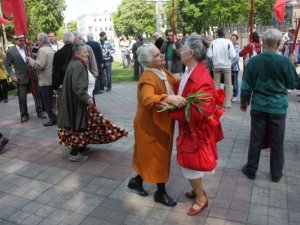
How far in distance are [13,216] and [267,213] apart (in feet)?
8.87

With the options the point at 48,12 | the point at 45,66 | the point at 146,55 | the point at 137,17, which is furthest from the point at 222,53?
the point at 137,17

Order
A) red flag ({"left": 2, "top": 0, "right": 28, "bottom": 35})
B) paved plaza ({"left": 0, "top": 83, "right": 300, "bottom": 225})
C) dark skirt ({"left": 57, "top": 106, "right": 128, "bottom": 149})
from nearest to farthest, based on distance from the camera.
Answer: paved plaza ({"left": 0, "top": 83, "right": 300, "bottom": 225}) → dark skirt ({"left": 57, "top": 106, "right": 128, "bottom": 149}) → red flag ({"left": 2, "top": 0, "right": 28, "bottom": 35})

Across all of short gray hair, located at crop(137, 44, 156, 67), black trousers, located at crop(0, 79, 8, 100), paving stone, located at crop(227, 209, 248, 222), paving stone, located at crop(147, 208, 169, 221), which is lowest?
paving stone, located at crop(227, 209, 248, 222)

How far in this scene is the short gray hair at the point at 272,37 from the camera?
404cm

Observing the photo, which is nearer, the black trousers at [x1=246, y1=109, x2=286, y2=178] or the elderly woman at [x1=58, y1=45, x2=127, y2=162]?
the black trousers at [x1=246, y1=109, x2=286, y2=178]

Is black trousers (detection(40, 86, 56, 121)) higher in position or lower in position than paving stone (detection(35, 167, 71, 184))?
higher

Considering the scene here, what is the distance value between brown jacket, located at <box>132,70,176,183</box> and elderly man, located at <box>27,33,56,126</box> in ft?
13.0

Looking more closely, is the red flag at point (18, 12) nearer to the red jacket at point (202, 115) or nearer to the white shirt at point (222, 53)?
the white shirt at point (222, 53)

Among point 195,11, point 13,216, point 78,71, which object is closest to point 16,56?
point 78,71

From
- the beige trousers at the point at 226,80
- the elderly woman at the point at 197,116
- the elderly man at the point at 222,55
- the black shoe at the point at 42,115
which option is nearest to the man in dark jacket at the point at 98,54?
the black shoe at the point at 42,115

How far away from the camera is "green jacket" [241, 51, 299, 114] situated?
13.3ft

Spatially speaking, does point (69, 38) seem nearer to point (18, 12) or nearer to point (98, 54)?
point (18, 12)

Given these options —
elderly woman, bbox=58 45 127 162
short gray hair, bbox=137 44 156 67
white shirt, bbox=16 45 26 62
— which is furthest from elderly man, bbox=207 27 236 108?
short gray hair, bbox=137 44 156 67

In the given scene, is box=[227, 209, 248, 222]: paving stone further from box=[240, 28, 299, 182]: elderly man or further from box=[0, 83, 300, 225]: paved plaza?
box=[240, 28, 299, 182]: elderly man
